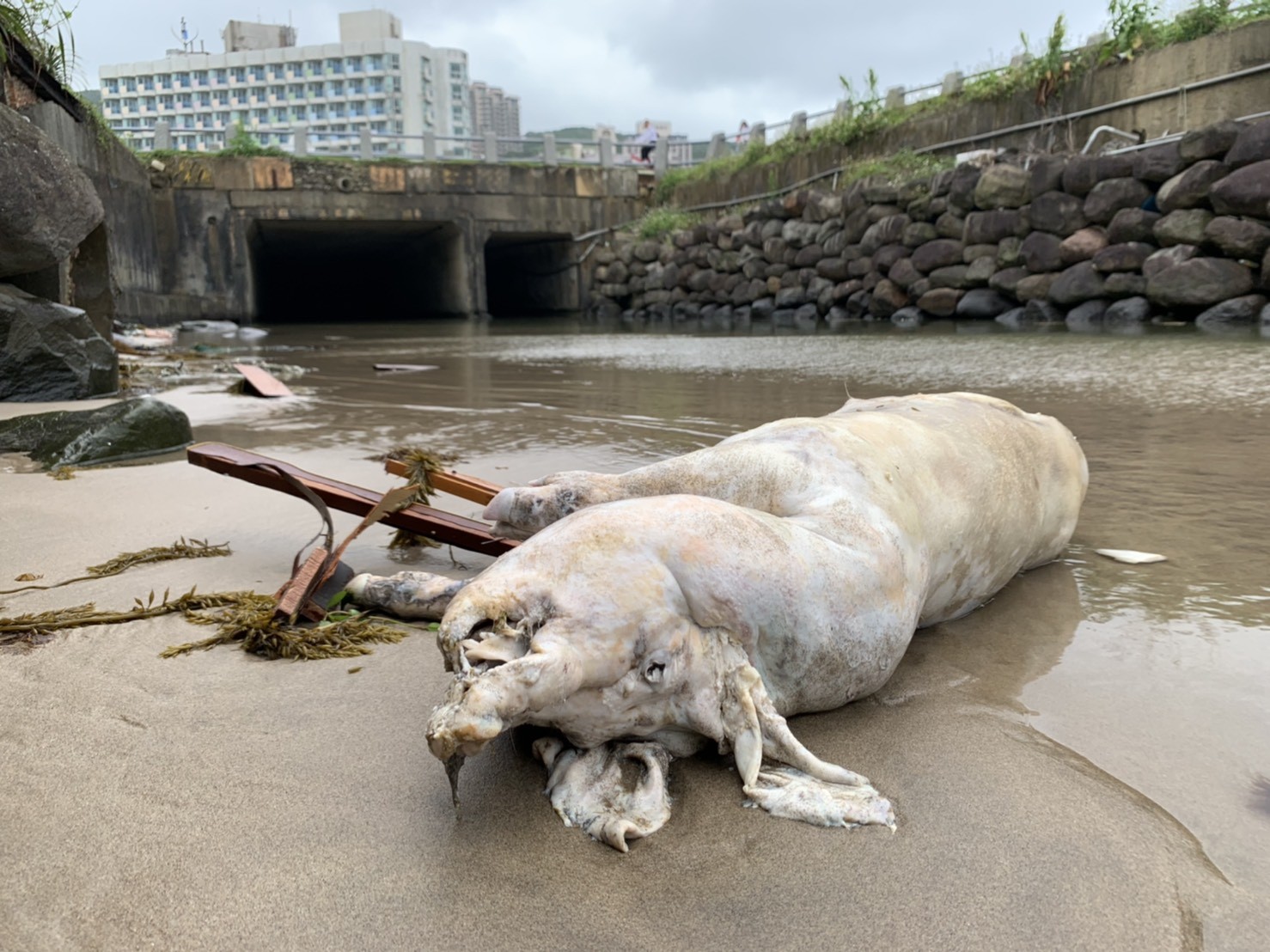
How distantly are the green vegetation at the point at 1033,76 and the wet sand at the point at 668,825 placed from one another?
13.7m

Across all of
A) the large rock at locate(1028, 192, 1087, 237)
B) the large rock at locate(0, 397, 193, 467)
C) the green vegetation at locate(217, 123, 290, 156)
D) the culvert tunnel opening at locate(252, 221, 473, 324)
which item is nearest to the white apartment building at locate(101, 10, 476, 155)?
the culvert tunnel opening at locate(252, 221, 473, 324)

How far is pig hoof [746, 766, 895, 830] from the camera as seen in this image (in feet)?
4.39

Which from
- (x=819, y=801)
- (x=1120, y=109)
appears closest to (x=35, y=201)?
(x=819, y=801)

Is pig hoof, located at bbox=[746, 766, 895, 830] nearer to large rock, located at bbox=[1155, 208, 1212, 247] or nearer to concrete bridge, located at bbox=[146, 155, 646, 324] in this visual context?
large rock, located at bbox=[1155, 208, 1212, 247]

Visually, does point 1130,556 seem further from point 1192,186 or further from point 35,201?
point 1192,186

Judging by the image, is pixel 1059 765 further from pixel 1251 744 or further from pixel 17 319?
pixel 17 319

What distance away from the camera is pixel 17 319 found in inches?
194

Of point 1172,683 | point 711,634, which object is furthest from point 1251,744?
point 711,634

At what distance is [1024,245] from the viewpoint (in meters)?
13.2

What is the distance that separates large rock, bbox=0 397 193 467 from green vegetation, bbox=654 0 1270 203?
539 inches

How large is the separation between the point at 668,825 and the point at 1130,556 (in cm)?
183

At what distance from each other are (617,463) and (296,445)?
152 cm

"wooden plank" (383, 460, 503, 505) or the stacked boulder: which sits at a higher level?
the stacked boulder

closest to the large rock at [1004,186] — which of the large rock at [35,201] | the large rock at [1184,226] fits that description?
the large rock at [1184,226]
